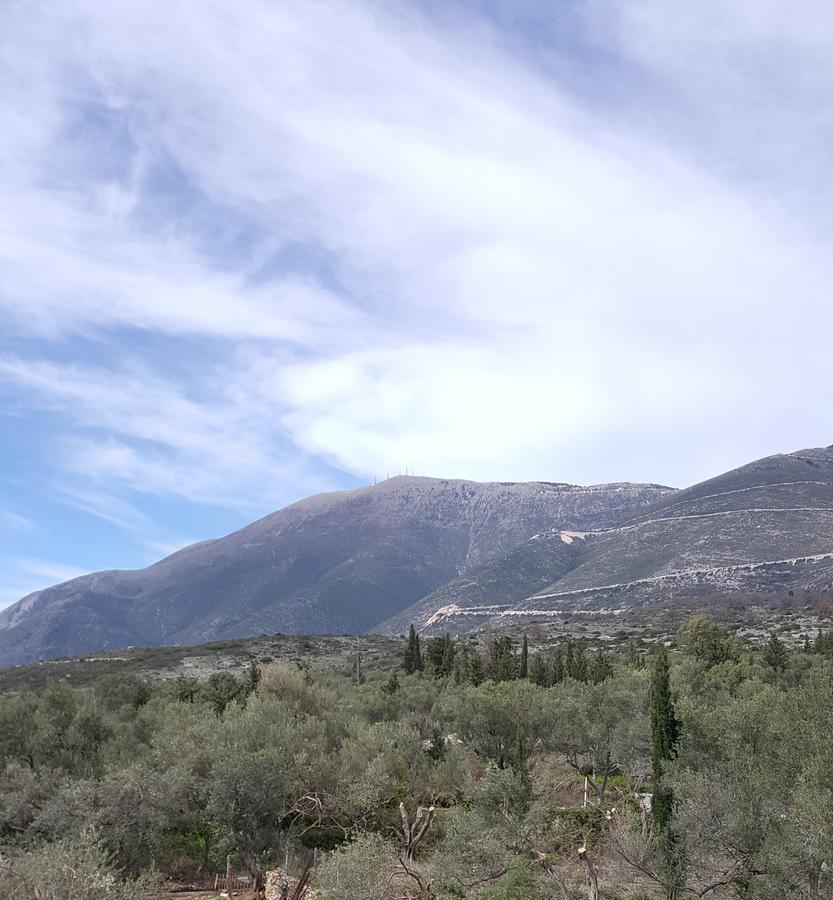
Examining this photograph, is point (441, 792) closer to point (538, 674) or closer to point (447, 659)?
point (538, 674)

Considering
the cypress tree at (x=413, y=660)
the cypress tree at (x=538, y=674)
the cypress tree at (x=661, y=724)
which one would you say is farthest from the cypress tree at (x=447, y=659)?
the cypress tree at (x=661, y=724)

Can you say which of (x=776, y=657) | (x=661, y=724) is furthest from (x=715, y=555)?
(x=661, y=724)

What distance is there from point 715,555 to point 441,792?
129 metres

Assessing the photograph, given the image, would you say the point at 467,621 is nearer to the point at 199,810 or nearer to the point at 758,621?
the point at 758,621

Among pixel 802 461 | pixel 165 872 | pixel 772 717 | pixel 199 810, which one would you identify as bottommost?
pixel 165 872

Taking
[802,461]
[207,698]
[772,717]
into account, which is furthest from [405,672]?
[802,461]

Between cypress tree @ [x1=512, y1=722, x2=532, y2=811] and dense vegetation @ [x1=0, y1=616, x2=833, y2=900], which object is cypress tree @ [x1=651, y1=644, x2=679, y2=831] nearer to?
dense vegetation @ [x1=0, y1=616, x2=833, y2=900]

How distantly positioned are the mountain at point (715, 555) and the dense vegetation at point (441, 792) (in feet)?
301

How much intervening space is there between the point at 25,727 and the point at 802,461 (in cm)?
19333

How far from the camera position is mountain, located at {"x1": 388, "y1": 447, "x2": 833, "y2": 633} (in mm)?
134375

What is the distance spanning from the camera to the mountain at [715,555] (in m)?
134

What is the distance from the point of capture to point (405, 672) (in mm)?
76312

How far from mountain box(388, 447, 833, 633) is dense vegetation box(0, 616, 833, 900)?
91706 millimetres

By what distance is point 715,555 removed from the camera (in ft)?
488
